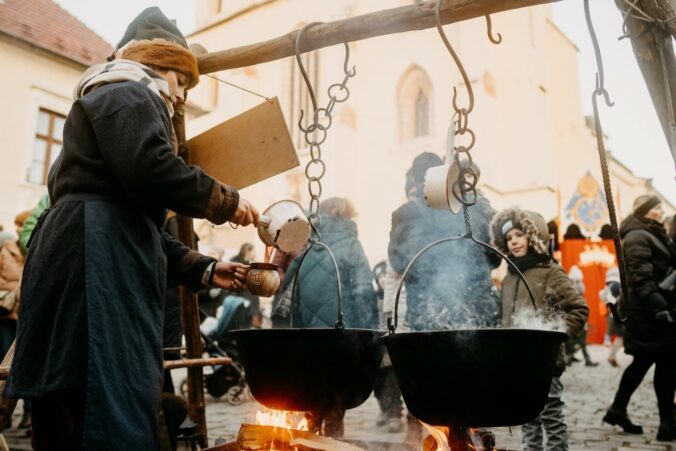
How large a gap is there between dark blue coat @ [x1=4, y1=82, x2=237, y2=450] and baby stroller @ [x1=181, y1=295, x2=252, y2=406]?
4.54m

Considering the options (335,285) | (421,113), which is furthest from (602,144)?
(421,113)

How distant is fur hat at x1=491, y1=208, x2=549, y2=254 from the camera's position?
3.62 m

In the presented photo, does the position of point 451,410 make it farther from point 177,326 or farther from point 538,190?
point 538,190

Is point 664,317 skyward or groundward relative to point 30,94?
groundward

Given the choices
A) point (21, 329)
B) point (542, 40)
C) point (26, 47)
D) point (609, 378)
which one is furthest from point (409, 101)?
point (21, 329)

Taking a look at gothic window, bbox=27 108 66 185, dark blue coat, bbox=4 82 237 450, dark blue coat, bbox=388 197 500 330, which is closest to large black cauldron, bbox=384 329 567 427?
dark blue coat, bbox=4 82 237 450

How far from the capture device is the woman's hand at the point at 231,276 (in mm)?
2229

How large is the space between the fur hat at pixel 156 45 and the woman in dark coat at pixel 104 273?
20cm

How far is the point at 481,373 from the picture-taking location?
1716mm

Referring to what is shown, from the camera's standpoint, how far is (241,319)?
6992mm

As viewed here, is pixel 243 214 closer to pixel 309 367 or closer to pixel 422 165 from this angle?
pixel 309 367

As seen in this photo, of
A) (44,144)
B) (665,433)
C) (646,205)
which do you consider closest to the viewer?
(665,433)

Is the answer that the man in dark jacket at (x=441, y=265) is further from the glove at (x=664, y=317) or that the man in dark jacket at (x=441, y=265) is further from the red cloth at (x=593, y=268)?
the red cloth at (x=593, y=268)

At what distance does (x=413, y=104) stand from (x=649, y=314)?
55.1 ft
